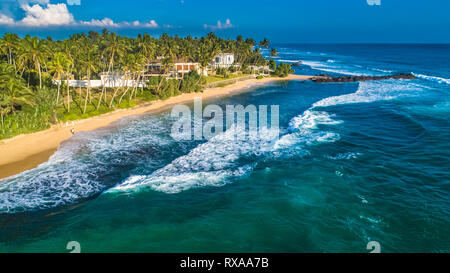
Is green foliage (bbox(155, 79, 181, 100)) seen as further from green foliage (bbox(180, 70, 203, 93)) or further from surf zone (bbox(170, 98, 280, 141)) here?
surf zone (bbox(170, 98, 280, 141))

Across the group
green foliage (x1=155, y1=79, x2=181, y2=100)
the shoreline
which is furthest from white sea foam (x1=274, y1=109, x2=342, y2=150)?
green foliage (x1=155, y1=79, x2=181, y2=100)

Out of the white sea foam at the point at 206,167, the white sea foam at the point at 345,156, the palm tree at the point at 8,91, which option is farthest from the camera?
the palm tree at the point at 8,91

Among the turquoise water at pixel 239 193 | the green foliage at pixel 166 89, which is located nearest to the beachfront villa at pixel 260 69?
the green foliage at pixel 166 89

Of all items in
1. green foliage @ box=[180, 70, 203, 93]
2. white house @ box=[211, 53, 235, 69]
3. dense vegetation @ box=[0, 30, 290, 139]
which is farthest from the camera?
white house @ box=[211, 53, 235, 69]

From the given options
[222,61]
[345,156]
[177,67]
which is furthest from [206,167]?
[222,61]

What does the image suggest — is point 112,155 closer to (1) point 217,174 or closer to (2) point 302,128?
(1) point 217,174

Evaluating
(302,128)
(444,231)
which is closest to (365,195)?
(444,231)

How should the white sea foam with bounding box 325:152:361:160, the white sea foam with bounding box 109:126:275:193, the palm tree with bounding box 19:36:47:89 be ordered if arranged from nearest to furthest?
1. the white sea foam with bounding box 109:126:275:193
2. the white sea foam with bounding box 325:152:361:160
3. the palm tree with bounding box 19:36:47:89

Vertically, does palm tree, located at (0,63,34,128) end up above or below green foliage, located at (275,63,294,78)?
below

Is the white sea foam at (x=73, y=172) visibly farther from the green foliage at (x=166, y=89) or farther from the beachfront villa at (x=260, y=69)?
the beachfront villa at (x=260, y=69)
